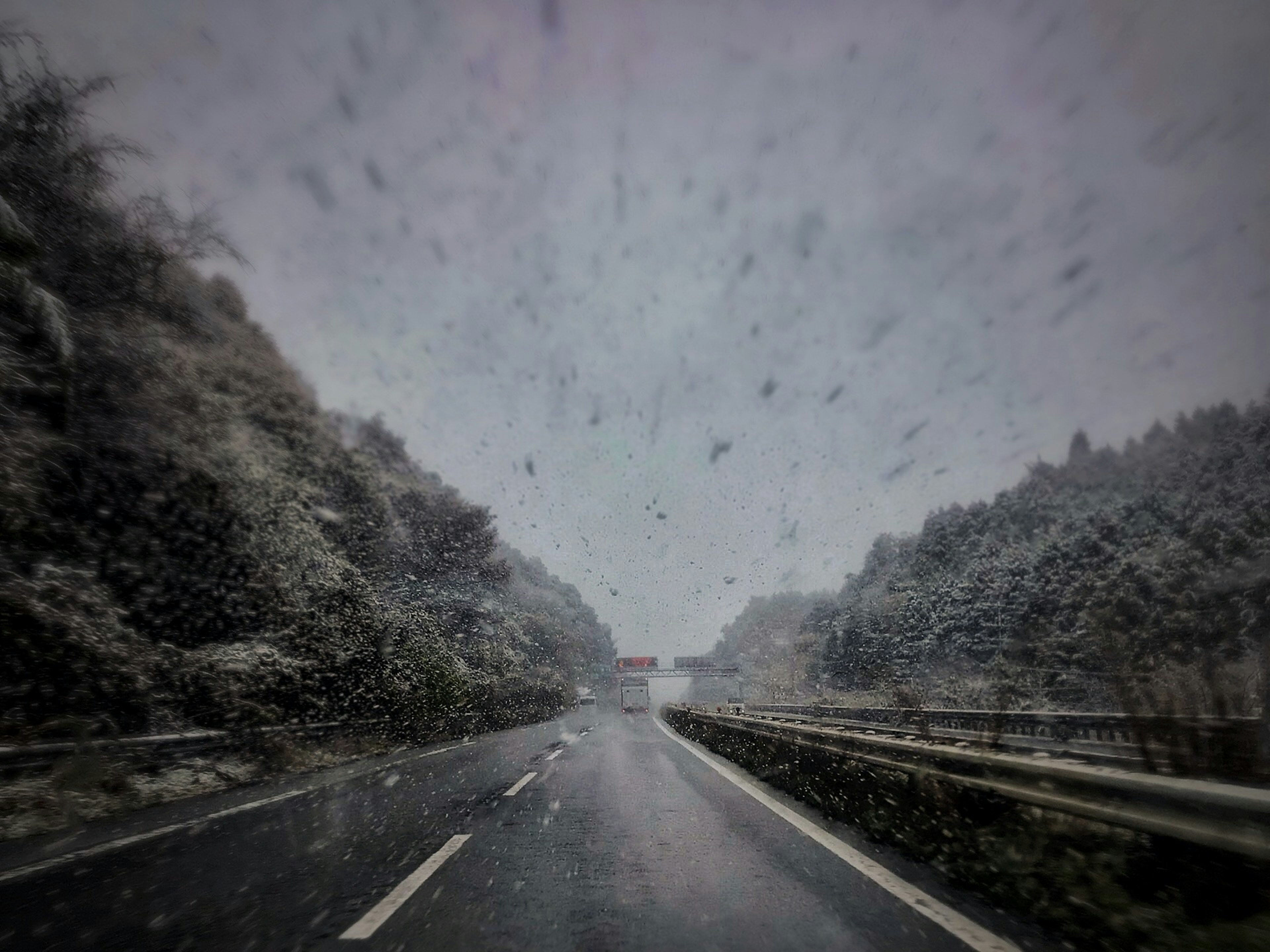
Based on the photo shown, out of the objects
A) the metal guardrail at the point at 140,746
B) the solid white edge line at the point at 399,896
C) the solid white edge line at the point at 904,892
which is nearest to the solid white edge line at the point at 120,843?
the metal guardrail at the point at 140,746

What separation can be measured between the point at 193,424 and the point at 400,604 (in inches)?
451

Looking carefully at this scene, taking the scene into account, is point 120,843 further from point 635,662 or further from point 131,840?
point 635,662

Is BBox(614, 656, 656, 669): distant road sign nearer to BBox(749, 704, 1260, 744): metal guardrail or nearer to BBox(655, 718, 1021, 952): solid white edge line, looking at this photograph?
BBox(749, 704, 1260, 744): metal guardrail

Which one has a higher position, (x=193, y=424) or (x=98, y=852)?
(x=193, y=424)

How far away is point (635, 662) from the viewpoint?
80312mm

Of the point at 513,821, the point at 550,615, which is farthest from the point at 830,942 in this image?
the point at 550,615

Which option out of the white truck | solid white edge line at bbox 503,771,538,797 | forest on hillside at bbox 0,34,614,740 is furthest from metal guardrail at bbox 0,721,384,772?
the white truck

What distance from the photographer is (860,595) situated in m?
79.4

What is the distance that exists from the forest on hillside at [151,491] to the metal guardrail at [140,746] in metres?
0.90

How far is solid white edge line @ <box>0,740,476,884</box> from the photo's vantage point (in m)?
4.89

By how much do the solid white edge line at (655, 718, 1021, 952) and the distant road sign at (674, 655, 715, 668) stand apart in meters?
86.6

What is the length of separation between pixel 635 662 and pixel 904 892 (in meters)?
78.6

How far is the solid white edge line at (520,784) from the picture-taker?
28.4ft

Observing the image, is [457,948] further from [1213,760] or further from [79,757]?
[79,757]
